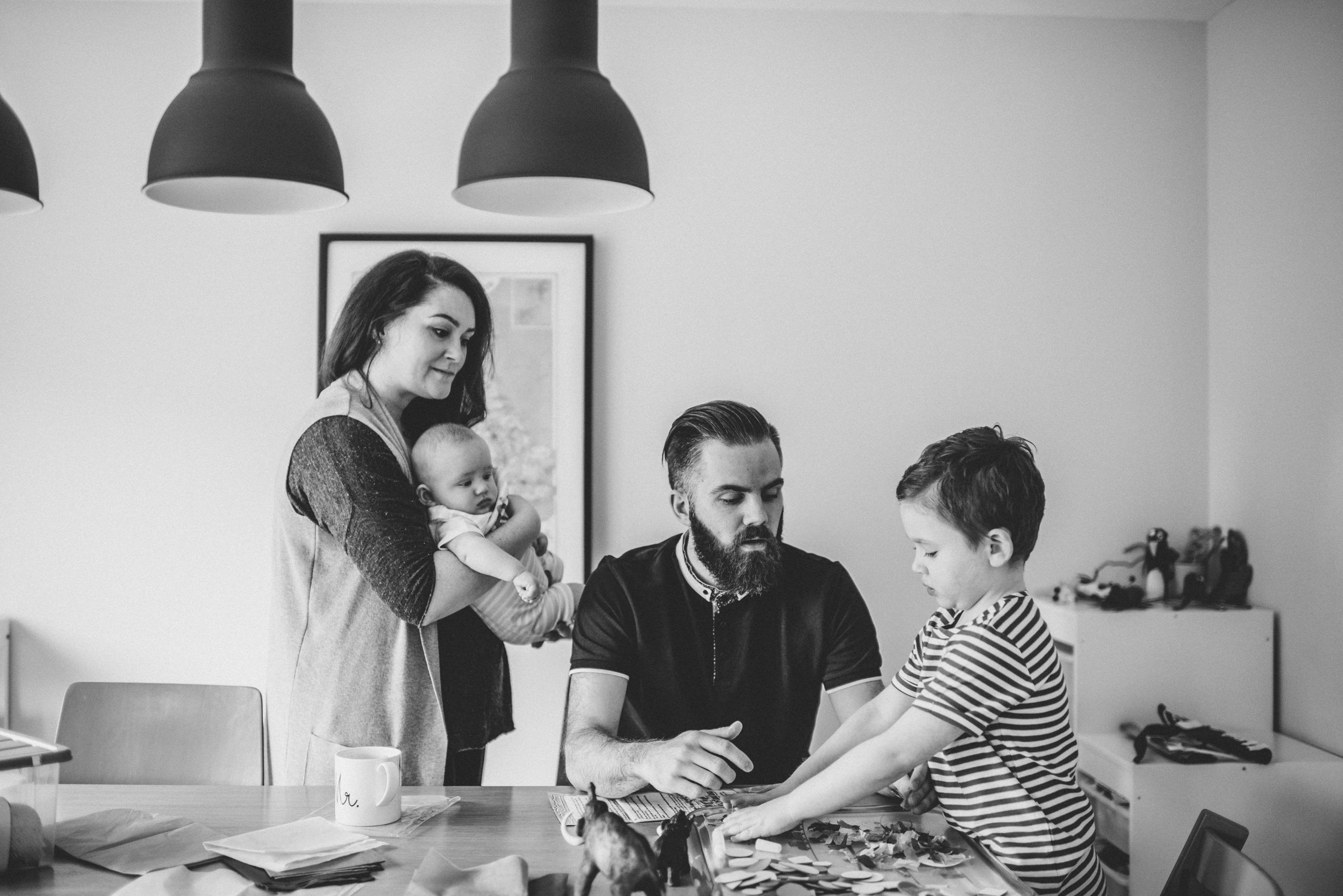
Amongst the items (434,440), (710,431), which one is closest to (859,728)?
(710,431)

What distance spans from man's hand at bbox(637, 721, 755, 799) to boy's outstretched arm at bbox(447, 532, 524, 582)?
414 millimetres

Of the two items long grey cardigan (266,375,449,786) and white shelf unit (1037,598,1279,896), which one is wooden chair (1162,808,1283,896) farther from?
white shelf unit (1037,598,1279,896)

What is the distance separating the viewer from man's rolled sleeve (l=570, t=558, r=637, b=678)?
6.00 ft

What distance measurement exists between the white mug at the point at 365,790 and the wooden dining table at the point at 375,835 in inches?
2.2

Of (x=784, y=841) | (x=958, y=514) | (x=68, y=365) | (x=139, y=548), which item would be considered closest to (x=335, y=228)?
(x=68, y=365)

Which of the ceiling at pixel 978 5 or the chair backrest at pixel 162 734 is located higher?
the ceiling at pixel 978 5

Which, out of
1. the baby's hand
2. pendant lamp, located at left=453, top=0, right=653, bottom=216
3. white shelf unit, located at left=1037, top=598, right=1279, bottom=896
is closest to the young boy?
the baby's hand

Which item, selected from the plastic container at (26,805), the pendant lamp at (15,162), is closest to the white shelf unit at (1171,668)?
the plastic container at (26,805)

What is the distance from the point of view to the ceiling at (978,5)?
313cm

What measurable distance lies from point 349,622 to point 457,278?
0.63 meters

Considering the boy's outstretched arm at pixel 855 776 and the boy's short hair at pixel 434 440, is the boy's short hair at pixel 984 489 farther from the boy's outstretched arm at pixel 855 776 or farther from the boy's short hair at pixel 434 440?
the boy's short hair at pixel 434 440

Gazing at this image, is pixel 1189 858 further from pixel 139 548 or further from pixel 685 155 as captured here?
pixel 139 548

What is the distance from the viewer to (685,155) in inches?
125

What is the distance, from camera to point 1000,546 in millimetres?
1555
